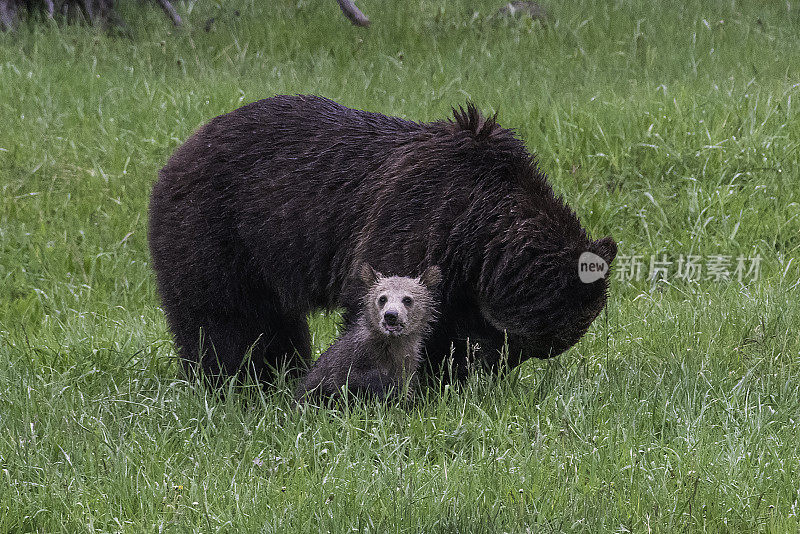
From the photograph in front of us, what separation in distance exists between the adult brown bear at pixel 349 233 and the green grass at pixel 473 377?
329mm

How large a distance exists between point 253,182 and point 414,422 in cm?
139

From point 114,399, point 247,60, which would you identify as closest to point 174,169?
point 114,399

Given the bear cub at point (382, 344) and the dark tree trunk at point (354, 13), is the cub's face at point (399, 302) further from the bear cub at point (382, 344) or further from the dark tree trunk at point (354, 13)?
the dark tree trunk at point (354, 13)

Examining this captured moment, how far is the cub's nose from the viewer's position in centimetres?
366

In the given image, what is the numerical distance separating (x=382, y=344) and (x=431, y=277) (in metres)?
0.38

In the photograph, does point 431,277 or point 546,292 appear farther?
point 546,292

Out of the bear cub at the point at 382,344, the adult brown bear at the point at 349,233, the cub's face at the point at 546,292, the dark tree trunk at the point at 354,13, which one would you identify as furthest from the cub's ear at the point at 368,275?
the dark tree trunk at the point at 354,13

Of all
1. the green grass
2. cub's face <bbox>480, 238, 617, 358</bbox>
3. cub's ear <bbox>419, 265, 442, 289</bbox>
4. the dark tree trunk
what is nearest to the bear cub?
cub's ear <bbox>419, 265, 442, 289</bbox>

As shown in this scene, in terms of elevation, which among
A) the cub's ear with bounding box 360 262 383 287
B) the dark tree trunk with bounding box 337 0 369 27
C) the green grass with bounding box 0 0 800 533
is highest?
the dark tree trunk with bounding box 337 0 369 27

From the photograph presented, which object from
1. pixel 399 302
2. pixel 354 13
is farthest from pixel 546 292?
pixel 354 13

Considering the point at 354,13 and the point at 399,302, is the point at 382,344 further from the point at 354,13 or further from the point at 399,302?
the point at 354,13

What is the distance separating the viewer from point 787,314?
17.4ft

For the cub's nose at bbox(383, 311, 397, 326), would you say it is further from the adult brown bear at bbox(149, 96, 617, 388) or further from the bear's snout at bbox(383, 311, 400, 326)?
the adult brown bear at bbox(149, 96, 617, 388)

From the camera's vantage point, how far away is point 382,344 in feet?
13.0
